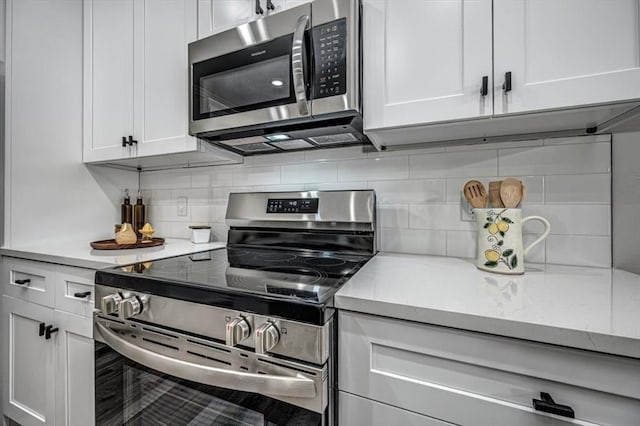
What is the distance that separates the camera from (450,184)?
1.14m

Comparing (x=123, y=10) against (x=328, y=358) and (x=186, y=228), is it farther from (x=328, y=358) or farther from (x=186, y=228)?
(x=328, y=358)

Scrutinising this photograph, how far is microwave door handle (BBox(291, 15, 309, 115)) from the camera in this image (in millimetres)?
952

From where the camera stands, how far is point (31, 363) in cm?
124

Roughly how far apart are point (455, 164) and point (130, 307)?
124 cm

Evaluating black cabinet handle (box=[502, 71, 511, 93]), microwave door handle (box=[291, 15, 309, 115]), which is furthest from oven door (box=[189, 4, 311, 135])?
black cabinet handle (box=[502, 71, 511, 93])

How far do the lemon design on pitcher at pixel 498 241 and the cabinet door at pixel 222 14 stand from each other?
1159mm

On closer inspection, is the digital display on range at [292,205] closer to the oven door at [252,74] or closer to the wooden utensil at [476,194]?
the oven door at [252,74]

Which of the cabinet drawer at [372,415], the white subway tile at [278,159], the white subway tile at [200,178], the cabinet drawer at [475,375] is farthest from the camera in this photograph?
the white subway tile at [200,178]

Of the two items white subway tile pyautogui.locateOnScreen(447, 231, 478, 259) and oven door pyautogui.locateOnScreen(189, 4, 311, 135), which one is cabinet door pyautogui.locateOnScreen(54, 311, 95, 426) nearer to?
oven door pyautogui.locateOnScreen(189, 4, 311, 135)

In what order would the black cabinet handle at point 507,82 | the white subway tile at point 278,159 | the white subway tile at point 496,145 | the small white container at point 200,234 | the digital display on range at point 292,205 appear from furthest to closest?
the small white container at point 200,234
the white subway tile at point 278,159
the digital display on range at point 292,205
the white subway tile at point 496,145
the black cabinet handle at point 507,82

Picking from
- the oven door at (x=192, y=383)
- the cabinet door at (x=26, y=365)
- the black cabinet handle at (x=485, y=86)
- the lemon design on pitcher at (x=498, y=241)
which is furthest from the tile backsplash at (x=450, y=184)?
the cabinet door at (x=26, y=365)

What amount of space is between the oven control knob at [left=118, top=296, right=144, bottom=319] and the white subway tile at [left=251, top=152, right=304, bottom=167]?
88cm

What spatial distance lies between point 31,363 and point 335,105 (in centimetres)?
172

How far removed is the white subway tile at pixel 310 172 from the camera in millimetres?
1340
